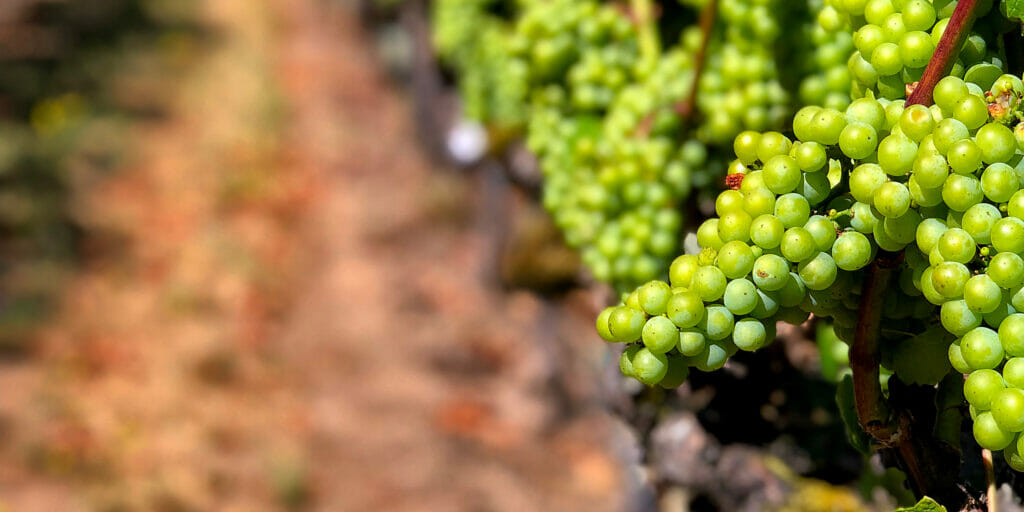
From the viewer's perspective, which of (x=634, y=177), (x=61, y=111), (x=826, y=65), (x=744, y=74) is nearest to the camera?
(x=826, y=65)

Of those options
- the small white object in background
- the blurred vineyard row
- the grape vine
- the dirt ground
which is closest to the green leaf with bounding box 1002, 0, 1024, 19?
the grape vine

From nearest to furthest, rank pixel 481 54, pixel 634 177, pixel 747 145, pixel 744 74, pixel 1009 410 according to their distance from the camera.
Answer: pixel 1009 410, pixel 747 145, pixel 744 74, pixel 634 177, pixel 481 54

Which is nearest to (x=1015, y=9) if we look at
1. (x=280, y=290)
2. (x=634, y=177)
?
(x=634, y=177)

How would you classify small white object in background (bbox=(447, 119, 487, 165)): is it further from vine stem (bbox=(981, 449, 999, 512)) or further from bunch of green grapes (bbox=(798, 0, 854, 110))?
vine stem (bbox=(981, 449, 999, 512))

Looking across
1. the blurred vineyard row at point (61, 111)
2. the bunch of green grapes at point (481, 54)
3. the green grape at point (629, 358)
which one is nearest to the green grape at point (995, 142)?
the green grape at point (629, 358)

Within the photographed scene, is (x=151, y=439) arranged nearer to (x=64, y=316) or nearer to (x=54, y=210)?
(x=64, y=316)

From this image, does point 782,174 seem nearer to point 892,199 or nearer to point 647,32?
point 892,199

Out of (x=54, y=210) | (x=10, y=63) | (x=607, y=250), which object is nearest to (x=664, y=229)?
(x=607, y=250)
